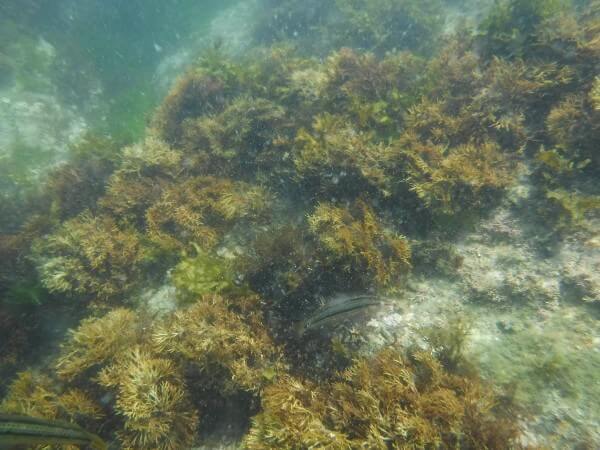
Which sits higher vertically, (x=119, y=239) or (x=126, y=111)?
(x=126, y=111)

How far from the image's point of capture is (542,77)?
5172 millimetres

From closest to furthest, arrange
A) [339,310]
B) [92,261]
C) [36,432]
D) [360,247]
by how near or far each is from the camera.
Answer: [36,432] < [339,310] < [360,247] < [92,261]

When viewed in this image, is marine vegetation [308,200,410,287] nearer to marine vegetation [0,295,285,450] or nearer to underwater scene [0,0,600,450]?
underwater scene [0,0,600,450]

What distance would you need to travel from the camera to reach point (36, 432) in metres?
2.49

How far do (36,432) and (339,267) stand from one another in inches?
129

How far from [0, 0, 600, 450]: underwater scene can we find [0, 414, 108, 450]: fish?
0.01 metres

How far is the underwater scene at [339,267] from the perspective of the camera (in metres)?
3.16

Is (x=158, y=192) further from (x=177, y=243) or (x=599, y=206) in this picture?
(x=599, y=206)

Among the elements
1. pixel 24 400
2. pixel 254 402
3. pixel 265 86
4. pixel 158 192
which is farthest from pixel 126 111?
pixel 254 402

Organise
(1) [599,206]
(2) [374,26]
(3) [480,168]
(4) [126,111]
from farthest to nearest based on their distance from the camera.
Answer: (4) [126,111] → (2) [374,26] → (3) [480,168] → (1) [599,206]

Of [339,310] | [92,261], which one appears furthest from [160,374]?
[92,261]

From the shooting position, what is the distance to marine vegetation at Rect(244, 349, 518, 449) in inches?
111

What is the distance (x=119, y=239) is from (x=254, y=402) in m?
3.50

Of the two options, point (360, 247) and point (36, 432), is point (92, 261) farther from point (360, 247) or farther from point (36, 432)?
point (360, 247)
